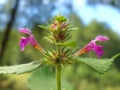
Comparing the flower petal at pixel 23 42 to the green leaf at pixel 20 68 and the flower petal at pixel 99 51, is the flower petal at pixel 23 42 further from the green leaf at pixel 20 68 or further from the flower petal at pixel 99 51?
the flower petal at pixel 99 51

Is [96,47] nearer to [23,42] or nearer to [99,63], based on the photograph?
[99,63]

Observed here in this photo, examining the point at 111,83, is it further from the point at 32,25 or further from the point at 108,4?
the point at 32,25

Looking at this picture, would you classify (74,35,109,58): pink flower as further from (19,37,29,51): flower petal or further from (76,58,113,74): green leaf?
(19,37,29,51): flower petal

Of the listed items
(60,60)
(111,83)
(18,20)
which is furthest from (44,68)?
(111,83)

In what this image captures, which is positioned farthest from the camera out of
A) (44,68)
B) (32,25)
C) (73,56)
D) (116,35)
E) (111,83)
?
(116,35)

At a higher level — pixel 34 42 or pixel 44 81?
pixel 34 42

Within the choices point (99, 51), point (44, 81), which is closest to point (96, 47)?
point (99, 51)

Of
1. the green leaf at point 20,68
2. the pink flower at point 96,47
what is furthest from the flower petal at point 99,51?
the green leaf at point 20,68

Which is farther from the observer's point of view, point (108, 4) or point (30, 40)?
point (108, 4)
